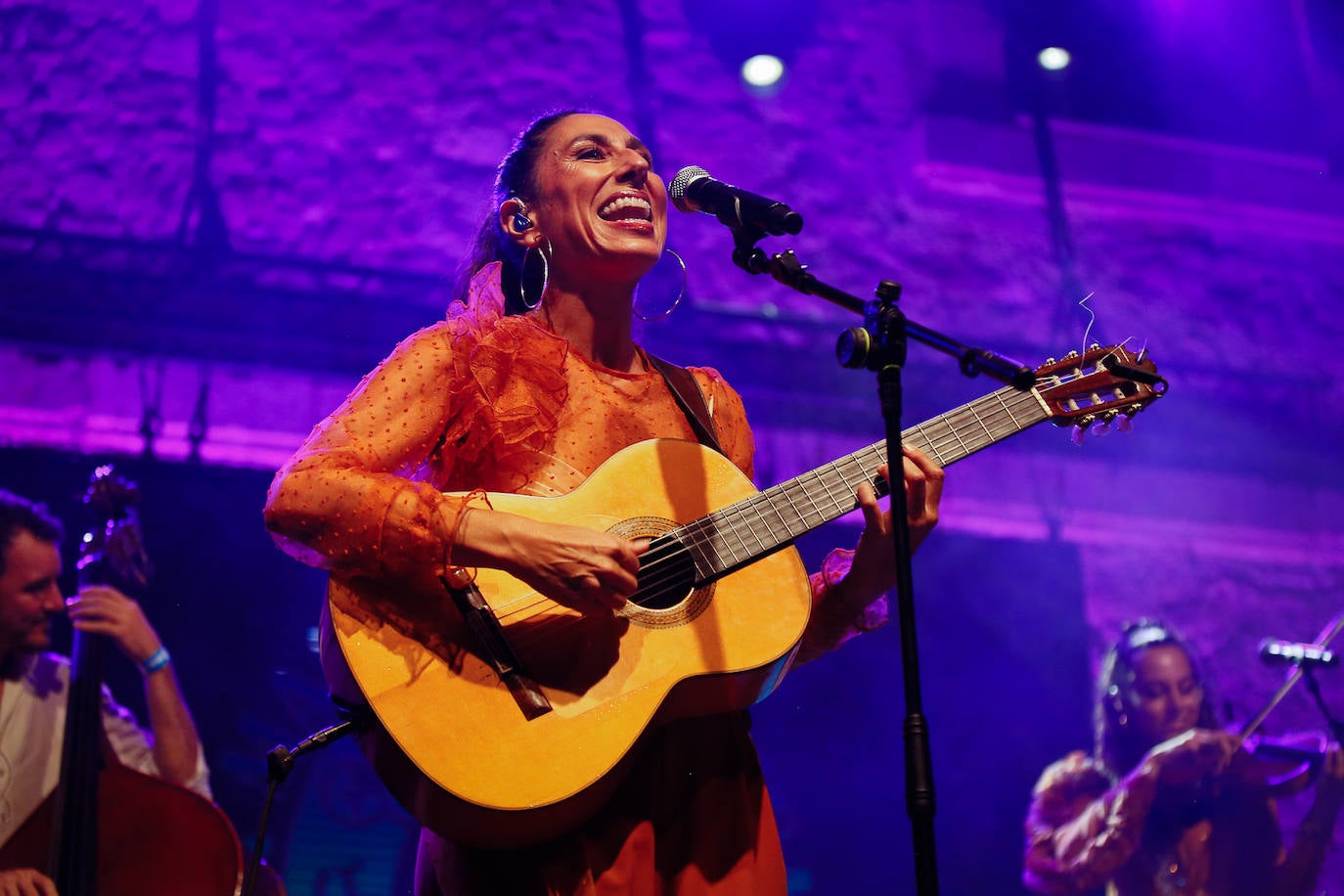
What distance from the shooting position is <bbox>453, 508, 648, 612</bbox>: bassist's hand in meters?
1.93

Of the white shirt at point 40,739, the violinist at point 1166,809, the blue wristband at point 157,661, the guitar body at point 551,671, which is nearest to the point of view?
the guitar body at point 551,671

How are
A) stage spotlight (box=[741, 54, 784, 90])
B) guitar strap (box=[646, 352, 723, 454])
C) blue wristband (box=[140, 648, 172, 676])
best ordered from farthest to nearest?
1. stage spotlight (box=[741, 54, 784, 90])
2. blue wristband (box=[140, 648, 172, 676])
3. guitar strap (box=[646, 352, 723, 454])

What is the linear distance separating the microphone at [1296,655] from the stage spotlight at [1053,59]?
126 inches

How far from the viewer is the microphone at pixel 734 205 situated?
2.02 meters

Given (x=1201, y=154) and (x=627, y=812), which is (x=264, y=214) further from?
(x=1201, y=154)

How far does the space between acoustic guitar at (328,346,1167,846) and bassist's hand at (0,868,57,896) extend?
184 cm

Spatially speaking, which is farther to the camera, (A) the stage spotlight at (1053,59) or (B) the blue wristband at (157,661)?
(A) the stage spotlight at (1053,59)

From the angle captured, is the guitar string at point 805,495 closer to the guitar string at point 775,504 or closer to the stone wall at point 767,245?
the guitar string at point 775,504

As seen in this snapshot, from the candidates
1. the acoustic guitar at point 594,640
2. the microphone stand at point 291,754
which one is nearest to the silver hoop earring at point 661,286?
the acoustic guitar at point 594,640

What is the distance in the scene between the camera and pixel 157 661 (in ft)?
12.2

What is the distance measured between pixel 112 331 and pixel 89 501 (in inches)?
35.7

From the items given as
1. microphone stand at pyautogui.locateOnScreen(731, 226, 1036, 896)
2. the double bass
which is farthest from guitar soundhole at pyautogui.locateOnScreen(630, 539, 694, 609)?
the double bass

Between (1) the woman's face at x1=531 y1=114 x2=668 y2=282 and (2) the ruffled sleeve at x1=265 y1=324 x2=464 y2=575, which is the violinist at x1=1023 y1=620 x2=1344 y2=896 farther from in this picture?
(2) the ruffled sleeve at x1=265 y1=324 x2=464 y2=575

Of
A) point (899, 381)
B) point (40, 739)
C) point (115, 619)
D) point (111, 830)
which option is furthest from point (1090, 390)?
point (40, 739)
